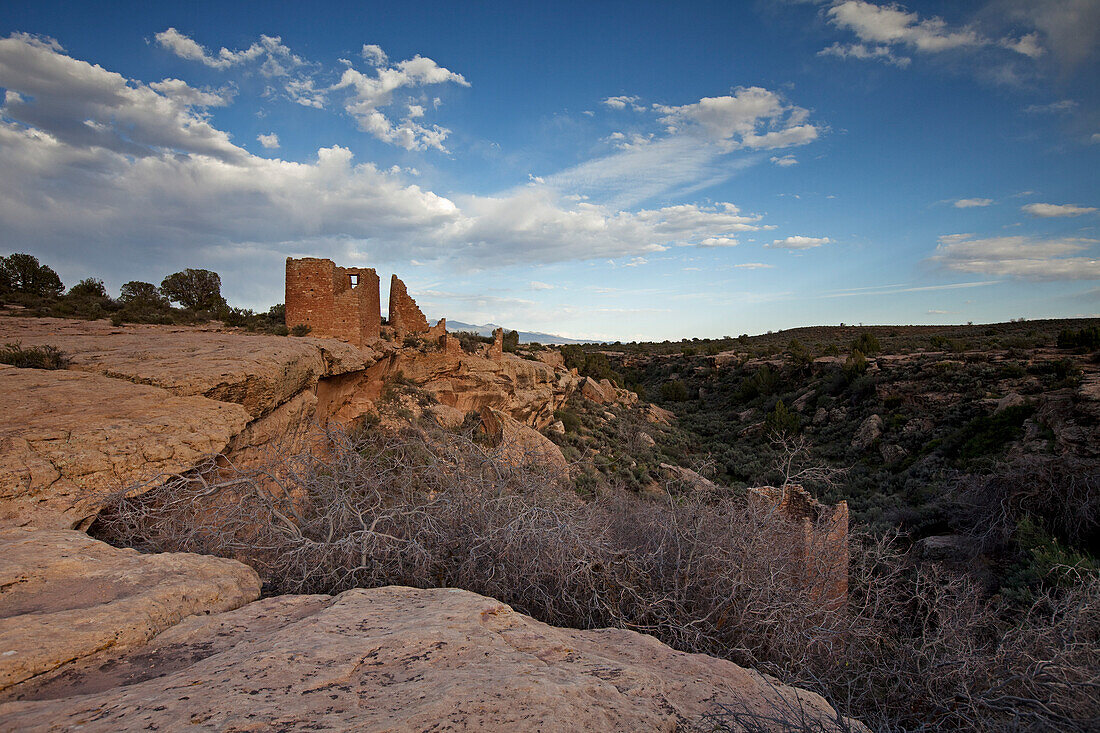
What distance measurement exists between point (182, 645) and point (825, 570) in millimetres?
4832

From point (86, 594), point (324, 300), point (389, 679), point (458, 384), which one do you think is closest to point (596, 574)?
point (389, 679)

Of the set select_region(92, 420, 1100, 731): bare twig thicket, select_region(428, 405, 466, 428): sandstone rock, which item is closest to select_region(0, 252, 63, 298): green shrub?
select_region(428, 405, 466, 428): sandstone rock

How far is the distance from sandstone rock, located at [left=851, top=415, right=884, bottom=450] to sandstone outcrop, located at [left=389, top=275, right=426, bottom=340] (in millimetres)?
17702

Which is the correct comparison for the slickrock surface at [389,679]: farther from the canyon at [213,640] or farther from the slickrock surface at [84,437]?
the slickrock surface at [84,437]

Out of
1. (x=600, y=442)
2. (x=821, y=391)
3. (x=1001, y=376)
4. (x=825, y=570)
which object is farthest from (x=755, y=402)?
(x=825, y=570)

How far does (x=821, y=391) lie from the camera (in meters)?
24.3

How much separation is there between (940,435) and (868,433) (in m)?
2.35

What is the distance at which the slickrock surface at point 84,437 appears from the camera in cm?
306

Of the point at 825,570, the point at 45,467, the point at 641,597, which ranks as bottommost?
the point at 825,570

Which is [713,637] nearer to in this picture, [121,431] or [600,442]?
[121,431]

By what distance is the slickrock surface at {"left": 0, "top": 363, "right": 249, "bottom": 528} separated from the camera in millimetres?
3064

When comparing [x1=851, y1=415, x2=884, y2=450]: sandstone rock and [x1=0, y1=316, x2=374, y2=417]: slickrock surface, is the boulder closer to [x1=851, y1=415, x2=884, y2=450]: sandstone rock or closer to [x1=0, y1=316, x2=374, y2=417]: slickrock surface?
[x1=851, y1=415, x2=884, y2=450]: sandstone rock

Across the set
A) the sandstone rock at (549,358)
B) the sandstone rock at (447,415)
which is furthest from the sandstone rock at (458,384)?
the sandstone rock at (549,358)

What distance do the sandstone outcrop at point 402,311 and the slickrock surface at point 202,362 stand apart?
773cm
